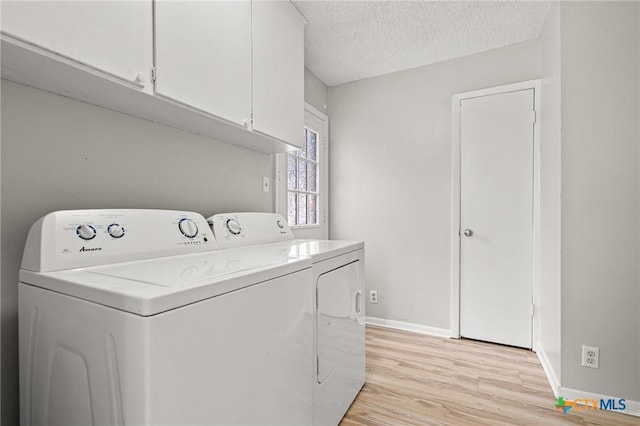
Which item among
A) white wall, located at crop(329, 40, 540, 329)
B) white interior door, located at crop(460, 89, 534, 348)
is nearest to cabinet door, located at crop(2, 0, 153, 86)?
white wall, located at crop(329, 40, 540, 329)

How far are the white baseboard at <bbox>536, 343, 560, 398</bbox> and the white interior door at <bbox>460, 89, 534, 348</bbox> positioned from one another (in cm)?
14

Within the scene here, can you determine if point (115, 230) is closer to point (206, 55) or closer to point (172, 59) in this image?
point (172, 59)

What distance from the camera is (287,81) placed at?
1924 millimetres

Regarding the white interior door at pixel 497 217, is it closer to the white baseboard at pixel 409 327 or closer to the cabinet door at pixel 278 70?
the white baseboard at pixel 409 327

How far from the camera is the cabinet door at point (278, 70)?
5.44ft

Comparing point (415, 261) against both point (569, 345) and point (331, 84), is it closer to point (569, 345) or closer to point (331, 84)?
point (569, 345)

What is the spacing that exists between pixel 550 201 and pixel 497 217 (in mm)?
516

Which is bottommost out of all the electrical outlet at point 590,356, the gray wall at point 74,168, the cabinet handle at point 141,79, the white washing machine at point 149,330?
the electrical outlet at point 590,356

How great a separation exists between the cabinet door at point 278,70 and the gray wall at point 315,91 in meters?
0.83

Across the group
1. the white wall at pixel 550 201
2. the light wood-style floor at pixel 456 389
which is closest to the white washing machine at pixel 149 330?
the light wood-style floor at pixel 456 389

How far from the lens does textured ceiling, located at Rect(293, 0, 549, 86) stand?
2061mm

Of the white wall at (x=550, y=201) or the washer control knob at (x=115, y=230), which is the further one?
the white wall at (x=550, y=201)

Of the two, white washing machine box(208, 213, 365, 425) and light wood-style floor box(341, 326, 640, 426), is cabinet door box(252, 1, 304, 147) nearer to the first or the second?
white washing machine box(208, 213, 365, 425)

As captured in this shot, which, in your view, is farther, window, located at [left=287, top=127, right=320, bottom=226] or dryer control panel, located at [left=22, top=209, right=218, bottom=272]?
window, located at [left=287, top=127, right=320, bottom=226]
